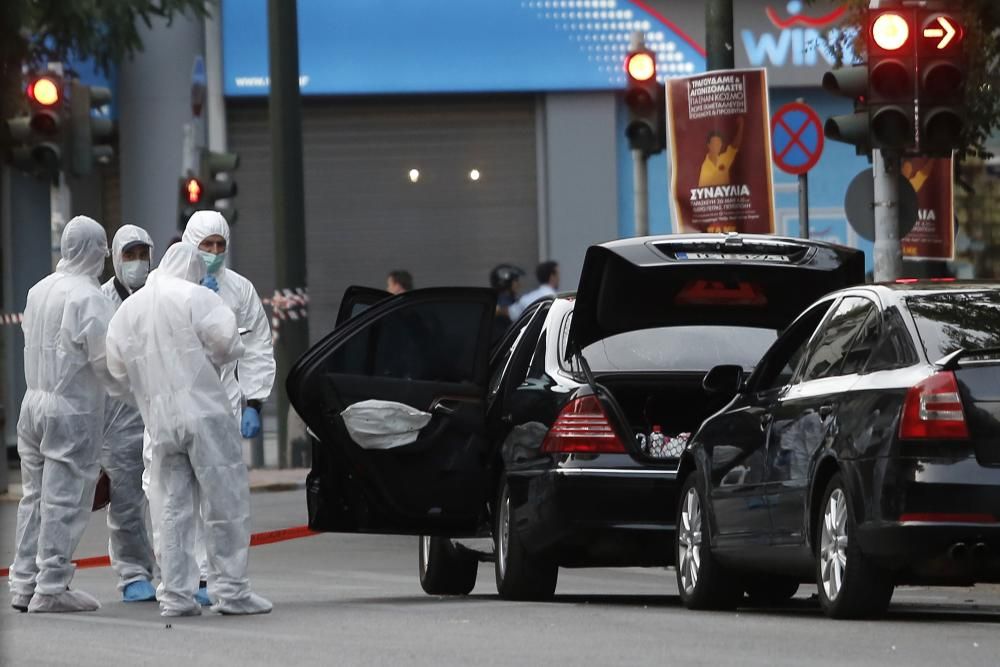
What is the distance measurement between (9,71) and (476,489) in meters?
11.9

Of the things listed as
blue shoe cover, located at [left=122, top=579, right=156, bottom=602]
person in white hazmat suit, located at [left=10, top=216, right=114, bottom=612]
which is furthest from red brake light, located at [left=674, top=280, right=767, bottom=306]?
blue shoe cover, located at [left=122, top=579, right=156, bottom=602]

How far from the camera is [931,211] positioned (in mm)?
18125

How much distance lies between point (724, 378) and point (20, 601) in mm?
3394

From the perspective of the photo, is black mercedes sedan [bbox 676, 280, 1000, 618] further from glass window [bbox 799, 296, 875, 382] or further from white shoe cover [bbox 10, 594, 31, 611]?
white shoe cover [bbox 10, 594, 31, 611]

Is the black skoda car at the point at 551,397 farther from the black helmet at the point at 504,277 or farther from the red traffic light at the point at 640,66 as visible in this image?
the black helmet at the point at 504,277

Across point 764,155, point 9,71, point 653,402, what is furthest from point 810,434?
point 9,71

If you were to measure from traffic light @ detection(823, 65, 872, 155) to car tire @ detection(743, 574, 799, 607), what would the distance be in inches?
134

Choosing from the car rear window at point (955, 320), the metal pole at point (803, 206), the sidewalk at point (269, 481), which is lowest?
the sidewalk at point (269, 481)

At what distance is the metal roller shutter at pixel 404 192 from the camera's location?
30.7 metres

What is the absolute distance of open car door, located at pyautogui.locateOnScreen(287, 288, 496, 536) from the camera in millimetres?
12164

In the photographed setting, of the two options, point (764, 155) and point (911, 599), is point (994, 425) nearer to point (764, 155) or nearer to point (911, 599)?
point (911, 599)

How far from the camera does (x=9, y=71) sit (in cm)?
2291

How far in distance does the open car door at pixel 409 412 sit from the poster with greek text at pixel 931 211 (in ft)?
21.1

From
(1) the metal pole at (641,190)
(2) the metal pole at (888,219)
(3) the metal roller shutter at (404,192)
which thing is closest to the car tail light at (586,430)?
(2) the metal pole at (888,219)
